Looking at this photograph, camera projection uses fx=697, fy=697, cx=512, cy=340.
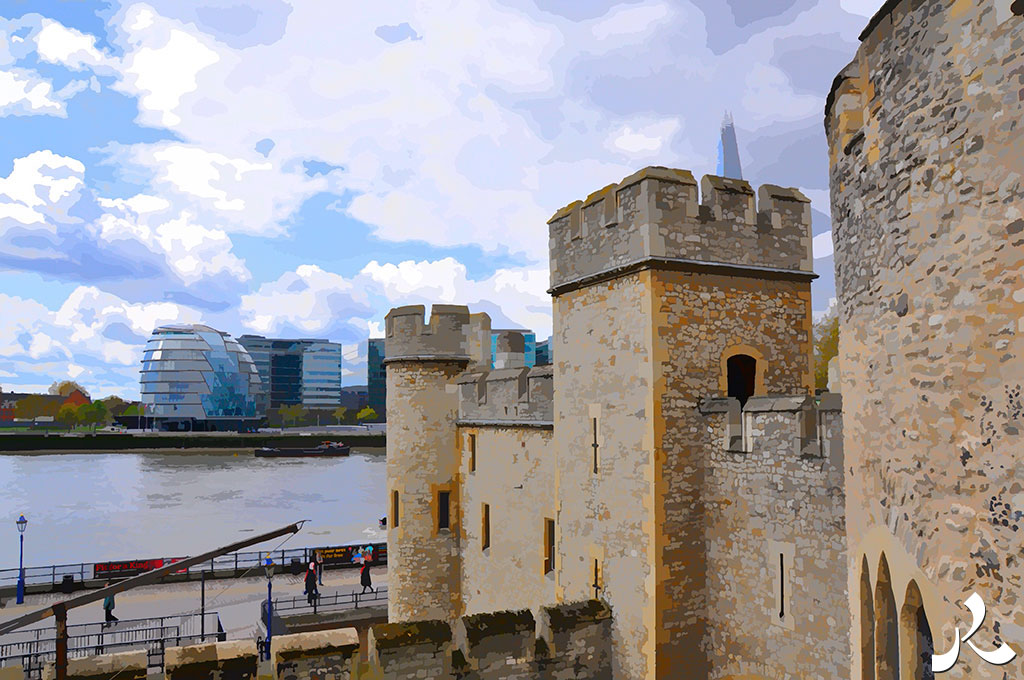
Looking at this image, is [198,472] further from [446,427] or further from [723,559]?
[723,559]

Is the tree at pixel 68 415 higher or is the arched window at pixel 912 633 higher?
the arched window at pixel 912 633

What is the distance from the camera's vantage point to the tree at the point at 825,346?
24.5 meters

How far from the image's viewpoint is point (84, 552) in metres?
33.6

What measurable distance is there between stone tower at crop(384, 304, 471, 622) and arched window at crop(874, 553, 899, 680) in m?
12.1

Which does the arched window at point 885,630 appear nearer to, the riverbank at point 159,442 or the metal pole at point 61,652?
the metal pole at point 61,652

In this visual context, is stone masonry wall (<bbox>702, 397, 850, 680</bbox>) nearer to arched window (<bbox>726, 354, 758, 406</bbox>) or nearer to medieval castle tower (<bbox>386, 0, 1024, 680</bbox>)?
medieval castle tower (<bbox>386, 0, 1024, 680</bbox>)

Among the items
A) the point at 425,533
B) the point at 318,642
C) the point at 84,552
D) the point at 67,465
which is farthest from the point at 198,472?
the point at 318,642

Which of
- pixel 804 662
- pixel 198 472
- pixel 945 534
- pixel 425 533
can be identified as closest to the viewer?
pixel 945 534

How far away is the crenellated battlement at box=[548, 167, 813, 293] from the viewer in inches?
299

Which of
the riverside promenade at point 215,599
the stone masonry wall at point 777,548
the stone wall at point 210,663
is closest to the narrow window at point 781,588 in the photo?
the stone masonry wall at point 777,548

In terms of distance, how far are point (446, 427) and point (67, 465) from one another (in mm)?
70394

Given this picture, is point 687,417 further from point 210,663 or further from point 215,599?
point 215,599

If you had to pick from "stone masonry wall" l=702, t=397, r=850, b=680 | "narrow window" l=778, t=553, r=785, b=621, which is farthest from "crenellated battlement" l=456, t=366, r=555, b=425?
"narrow window" l=778, t=553, r=785, b=621

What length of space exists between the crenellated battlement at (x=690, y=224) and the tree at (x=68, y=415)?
393 ft
